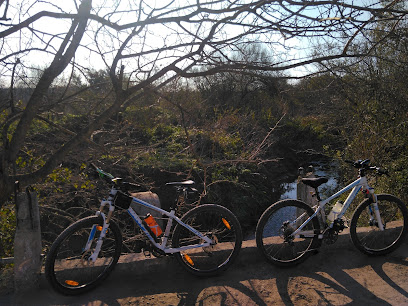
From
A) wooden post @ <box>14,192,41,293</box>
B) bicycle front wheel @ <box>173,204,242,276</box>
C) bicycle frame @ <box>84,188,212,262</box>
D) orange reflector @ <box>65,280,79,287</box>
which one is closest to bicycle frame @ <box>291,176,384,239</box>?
bicycle front wheel @ <box>173,204,242,276</box>

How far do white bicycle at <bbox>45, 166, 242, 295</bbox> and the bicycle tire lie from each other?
12.8 inches

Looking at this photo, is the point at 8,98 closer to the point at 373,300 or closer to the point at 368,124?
the point at 373,300

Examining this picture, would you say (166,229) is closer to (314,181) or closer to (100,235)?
(100,235)

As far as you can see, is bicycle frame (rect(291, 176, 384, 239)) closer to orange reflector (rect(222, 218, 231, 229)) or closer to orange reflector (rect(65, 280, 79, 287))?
orange reflector (rect(222, 218, 231, 229))

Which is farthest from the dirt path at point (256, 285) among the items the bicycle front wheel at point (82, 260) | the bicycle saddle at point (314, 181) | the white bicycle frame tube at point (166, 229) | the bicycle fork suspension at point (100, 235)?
the bicycle saddle at point (314, 181)

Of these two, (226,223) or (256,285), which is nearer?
(256,285)

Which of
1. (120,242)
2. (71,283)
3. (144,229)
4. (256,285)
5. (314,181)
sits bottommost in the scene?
(256,285)

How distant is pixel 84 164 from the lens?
5.45m

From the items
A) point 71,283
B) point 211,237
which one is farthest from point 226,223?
point 71,283

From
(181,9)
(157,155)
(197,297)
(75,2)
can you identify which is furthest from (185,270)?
(157,155)

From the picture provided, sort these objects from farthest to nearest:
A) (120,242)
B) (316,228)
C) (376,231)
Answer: (376,231) < (316,228) < (120,242)

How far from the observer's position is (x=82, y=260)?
3.23 metres

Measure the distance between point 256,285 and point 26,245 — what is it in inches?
85.2

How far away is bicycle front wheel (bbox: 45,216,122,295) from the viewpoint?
308 cm
